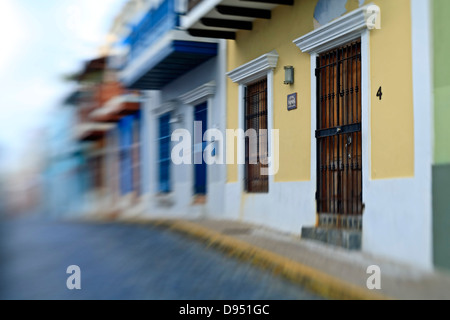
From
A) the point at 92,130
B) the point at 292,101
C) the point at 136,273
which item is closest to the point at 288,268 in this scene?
the point at 136,273

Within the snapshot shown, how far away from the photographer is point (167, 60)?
1394 cm

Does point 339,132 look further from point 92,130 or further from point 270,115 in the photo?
point 92,130

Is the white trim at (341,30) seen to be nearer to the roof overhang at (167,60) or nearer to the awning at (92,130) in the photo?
the roof overhang at (167,60)

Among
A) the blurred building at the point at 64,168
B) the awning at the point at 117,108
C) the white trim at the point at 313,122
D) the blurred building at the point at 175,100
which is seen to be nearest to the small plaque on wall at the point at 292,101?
the white trim at the point at 313,122

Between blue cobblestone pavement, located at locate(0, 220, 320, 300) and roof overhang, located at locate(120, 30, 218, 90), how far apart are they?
425 cm

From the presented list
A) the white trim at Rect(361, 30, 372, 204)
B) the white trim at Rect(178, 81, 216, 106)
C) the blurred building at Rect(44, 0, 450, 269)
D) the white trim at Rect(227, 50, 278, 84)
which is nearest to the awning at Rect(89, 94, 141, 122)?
the blurred building at Rect(44, 0, 450, 269)

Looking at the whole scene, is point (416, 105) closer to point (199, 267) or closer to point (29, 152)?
point (199, 267)

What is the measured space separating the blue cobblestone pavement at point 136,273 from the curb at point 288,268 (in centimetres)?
11

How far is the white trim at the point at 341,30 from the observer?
7887mm

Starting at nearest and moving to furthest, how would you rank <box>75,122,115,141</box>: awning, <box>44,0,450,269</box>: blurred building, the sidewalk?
the sidewalk → <box>44,0,450,269</box>: blurred building → <box>75,122,115,141</box>: awning

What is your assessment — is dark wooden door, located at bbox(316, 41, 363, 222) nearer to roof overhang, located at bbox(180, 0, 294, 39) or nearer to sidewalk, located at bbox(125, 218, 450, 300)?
sidewalk, located at bbox(125, 218, 450, 300)

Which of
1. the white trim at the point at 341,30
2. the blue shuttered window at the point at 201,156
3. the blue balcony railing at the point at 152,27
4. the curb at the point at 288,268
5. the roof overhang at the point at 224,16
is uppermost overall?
the blue balcony railing at the point at 152,27

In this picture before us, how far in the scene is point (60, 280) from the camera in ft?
23.0

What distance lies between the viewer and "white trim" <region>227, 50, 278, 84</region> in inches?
409
